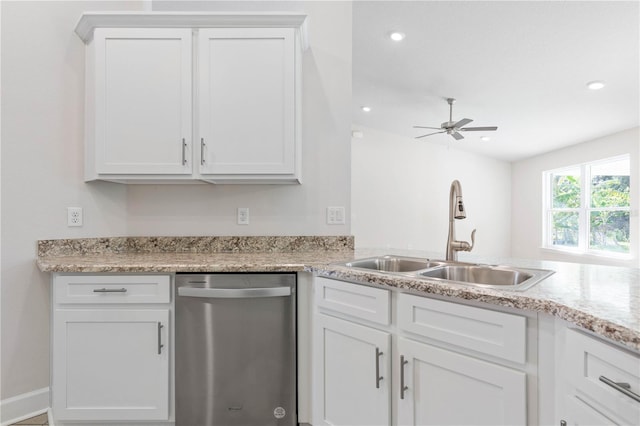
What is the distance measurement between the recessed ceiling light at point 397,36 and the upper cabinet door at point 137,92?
1956 millimetres

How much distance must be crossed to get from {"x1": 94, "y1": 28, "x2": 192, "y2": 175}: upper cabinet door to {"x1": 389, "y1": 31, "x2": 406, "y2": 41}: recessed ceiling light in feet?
6.42

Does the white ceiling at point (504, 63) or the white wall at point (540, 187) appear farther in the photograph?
the white wall at point (540, 187)

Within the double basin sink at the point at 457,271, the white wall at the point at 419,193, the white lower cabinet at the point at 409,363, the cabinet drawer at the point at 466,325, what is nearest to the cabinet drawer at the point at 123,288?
the white lower cabinet at the point at 409,363

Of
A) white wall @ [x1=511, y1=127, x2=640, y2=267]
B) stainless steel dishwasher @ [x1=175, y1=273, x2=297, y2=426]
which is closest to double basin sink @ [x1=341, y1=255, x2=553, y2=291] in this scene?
stainless steel dishwasher @ [x1=175, y1=273, x2=297, y2=426]

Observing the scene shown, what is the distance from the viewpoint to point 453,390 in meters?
1.15

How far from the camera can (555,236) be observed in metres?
6.79

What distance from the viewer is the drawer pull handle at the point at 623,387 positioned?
2.32ft

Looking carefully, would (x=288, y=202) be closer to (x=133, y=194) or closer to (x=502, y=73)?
(x=133, y=194)

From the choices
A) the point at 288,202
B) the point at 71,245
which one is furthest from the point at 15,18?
the point at 288,202

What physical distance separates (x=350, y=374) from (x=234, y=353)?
1.84 ft

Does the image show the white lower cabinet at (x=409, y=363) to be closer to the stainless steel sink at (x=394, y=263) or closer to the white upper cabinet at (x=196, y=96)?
the stainless steel sink at (x=394, y=263)

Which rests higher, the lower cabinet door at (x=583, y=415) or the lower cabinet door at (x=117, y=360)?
the lower cabinet door at (x=583, y=415)

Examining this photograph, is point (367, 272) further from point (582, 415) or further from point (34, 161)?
point (34, 161)

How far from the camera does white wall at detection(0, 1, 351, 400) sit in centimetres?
186
